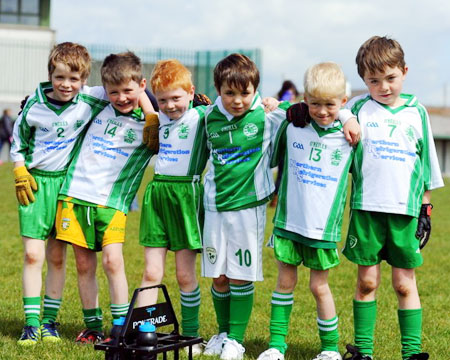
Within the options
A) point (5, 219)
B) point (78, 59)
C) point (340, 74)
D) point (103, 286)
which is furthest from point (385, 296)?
point (5, 219)

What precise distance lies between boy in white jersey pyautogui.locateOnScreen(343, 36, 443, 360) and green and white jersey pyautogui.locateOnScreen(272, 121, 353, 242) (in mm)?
118

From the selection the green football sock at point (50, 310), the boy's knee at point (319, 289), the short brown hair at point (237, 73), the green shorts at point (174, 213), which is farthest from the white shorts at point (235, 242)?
the green football sock at point (50, 310)

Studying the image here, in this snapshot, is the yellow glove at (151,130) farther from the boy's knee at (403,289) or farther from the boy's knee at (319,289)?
the boy's knee at (403,289)

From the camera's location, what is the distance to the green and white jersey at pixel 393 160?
4.68m

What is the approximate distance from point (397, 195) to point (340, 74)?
791 millimetres

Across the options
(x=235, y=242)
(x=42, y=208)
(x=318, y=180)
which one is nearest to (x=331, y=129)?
(x=318, y=180)

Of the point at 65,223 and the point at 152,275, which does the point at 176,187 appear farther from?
the point at 65,223

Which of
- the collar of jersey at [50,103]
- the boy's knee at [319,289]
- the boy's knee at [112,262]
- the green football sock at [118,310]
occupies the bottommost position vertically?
the green football sock at [118,310]

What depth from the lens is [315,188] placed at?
4.72m

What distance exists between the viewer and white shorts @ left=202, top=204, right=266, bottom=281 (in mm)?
4941

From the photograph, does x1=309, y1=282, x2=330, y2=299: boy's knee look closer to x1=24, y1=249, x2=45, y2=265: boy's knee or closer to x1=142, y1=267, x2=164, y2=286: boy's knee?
x1=142, y1=267, x2=164, y2=286: boy's knee

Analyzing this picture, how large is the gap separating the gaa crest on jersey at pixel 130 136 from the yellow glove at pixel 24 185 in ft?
2.26

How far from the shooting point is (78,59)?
17.1ft

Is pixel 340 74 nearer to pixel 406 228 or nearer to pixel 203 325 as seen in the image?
pixel 406 228
